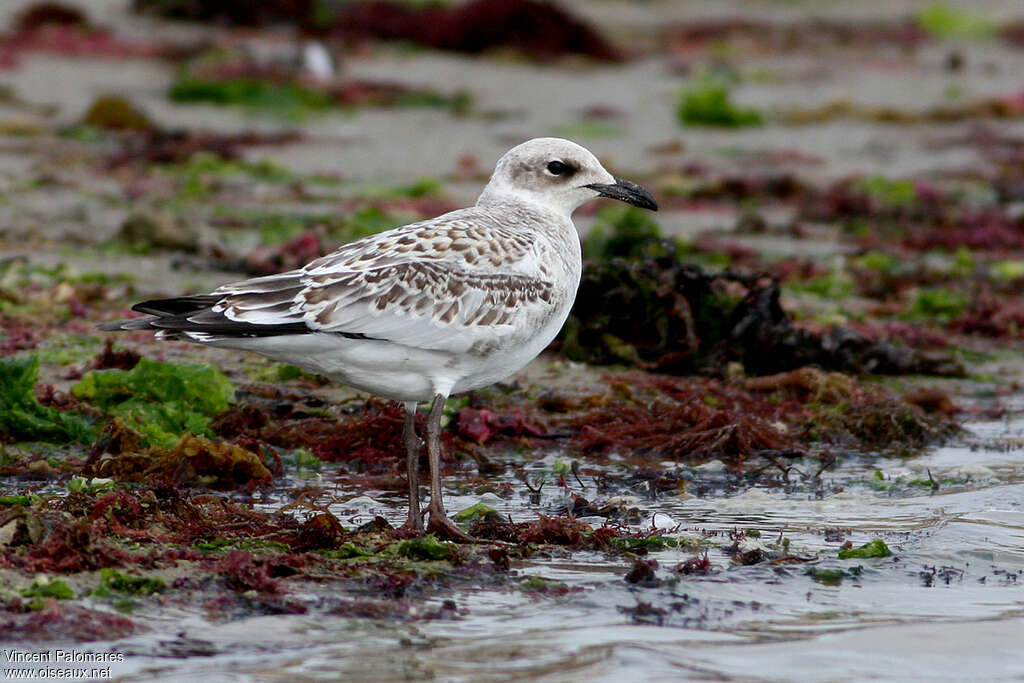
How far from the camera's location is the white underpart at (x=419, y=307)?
567cm

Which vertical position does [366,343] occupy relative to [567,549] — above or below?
above

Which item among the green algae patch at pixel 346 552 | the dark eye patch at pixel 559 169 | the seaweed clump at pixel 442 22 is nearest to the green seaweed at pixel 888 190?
the seaweed clump at pixel 442 22

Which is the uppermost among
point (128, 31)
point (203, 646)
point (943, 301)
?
point (128, 31)

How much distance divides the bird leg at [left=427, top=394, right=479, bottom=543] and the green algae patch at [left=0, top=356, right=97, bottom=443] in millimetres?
1845

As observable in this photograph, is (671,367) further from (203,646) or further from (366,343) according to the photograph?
(203,646)

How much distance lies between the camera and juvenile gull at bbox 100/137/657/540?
18.4 feet

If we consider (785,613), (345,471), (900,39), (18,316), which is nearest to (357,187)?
(18,316)

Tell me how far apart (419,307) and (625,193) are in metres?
1.55

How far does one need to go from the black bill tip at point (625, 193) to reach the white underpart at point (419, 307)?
2.09 ft

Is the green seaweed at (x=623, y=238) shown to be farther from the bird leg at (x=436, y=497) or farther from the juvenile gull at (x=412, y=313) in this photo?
the bird leg at (x=436, y=497)

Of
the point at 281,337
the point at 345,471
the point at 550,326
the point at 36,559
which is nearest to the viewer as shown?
the point at 36,559

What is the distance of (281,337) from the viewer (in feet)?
18.4

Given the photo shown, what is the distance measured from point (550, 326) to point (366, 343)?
85 cm

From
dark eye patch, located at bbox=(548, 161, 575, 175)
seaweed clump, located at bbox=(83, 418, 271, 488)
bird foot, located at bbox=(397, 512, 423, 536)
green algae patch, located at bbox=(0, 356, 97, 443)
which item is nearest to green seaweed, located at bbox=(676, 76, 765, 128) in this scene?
dark eye patch, located at bbox=(548, 161, 575, 175)
